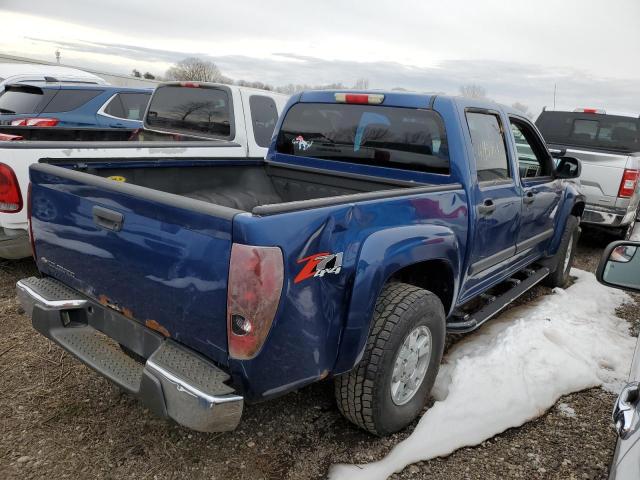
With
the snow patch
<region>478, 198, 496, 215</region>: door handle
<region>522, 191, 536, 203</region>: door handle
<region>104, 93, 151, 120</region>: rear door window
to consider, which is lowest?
the snow patch

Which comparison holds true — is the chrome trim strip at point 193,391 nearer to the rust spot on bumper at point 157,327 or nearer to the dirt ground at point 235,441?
the rust spot on bumper at point 157,327

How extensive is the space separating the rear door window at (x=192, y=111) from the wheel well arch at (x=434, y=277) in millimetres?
3510

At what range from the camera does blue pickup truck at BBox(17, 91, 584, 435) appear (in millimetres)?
1951

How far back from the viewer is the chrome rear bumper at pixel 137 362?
76.4 inches

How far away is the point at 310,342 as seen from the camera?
6.88ft

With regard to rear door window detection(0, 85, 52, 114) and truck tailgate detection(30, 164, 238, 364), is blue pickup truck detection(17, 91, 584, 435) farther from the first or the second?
rear door window detection(0, 85, 52, 114)

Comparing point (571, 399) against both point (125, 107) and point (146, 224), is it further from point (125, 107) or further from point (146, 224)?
point (125, 107)

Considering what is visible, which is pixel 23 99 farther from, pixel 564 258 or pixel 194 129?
pixel 564 258

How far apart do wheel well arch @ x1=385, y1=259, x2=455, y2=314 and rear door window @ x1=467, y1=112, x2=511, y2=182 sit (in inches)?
27.6

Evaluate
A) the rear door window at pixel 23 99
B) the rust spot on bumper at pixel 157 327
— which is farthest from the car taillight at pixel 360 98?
the rear door window at pixel 23 99

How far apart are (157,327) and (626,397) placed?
1.85 metres

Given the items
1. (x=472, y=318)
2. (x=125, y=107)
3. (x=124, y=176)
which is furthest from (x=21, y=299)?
(x=125, y=107)

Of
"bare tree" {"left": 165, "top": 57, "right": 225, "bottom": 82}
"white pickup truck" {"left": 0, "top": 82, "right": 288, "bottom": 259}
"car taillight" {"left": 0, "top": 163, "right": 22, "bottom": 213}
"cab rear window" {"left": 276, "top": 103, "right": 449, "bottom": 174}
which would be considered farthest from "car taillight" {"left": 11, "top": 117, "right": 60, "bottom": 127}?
"bare tree" {"left": 165, "top": 57, "right": 225, "bottom": 82}

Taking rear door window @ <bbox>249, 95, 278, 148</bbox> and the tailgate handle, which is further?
rear door window @ <bbox>249, 95, 278, 148</bbox>
